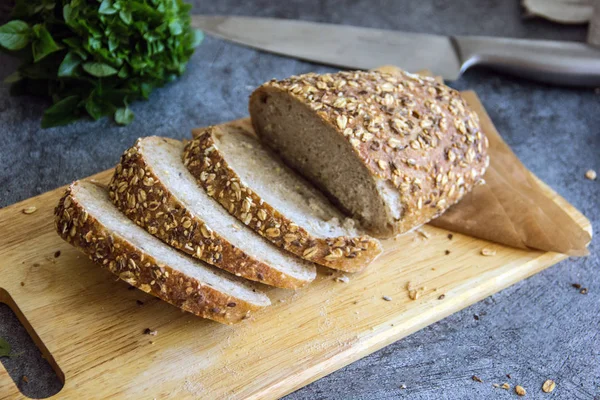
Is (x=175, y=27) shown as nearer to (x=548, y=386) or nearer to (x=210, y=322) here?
(x=210, y=322)

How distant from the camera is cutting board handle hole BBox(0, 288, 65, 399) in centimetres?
272

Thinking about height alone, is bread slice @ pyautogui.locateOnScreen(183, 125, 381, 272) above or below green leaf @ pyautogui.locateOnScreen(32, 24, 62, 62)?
below

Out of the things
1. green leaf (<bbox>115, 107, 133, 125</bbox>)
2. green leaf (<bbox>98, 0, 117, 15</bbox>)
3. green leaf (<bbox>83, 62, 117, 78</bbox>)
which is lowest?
green leaf (<bbox>115, 107, 133, 125</bbox>)

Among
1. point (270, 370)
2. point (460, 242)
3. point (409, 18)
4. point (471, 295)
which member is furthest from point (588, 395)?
point (409, 18)

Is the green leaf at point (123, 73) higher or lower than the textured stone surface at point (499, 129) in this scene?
higher

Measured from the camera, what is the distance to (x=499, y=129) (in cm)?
434

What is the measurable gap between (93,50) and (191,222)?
4.57 feet

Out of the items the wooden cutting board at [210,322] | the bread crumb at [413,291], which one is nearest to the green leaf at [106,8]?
A: the wooden cutting board at [210,322]

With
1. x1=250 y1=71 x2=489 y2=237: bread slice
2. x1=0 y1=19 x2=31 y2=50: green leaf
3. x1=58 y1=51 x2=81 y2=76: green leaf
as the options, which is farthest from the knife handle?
x1=0 y1=19 x2=31 y2=50: green leaf

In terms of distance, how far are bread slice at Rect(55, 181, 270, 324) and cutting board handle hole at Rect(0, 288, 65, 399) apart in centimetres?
42

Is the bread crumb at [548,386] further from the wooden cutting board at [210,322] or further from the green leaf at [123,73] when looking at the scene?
the green leaf at [123,73]

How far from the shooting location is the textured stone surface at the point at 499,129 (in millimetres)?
2881

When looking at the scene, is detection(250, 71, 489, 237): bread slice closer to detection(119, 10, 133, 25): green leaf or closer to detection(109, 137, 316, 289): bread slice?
detection(109, 137, 316, 289): bread slice

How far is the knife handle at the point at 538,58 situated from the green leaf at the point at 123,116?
7.11 feet
